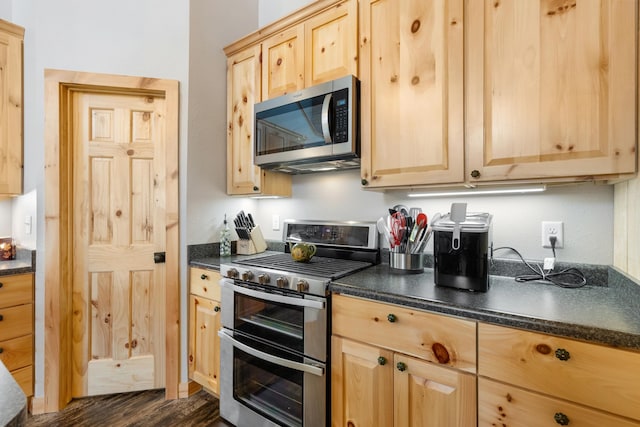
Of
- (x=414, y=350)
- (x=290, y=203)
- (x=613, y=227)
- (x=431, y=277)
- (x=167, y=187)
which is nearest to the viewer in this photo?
(x=414, y=350)

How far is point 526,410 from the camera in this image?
96 cm

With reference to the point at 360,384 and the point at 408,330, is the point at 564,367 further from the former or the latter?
the point at 360,384

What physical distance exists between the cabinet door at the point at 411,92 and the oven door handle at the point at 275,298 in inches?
27.0

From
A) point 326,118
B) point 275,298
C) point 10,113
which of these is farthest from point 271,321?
point 10,113

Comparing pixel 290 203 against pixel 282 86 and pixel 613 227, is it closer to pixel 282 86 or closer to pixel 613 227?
pixel 282 86

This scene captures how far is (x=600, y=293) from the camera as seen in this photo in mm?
1211

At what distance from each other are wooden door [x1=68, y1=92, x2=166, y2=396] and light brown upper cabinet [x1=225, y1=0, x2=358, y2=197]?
1.77 ft

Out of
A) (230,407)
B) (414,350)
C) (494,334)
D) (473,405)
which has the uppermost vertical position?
(494,334)

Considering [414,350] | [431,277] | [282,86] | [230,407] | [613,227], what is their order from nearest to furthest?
1. [414,350]
2. [613,227]
3. [431,277]
4. [230,407]
5. [282,86]

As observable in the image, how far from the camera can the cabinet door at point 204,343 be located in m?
1.94

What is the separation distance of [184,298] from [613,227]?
7.94ft

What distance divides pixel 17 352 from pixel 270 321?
5.56 ft

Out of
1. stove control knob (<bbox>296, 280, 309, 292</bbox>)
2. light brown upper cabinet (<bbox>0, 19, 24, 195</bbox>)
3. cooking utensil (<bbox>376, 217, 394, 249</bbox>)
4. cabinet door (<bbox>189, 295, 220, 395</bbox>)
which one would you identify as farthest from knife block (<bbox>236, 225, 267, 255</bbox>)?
light brown upper cabinet (<bbox>0, 19, 24, 195</bbox>)

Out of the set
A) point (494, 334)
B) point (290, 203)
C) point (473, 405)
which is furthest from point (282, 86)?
point (473, 405)
